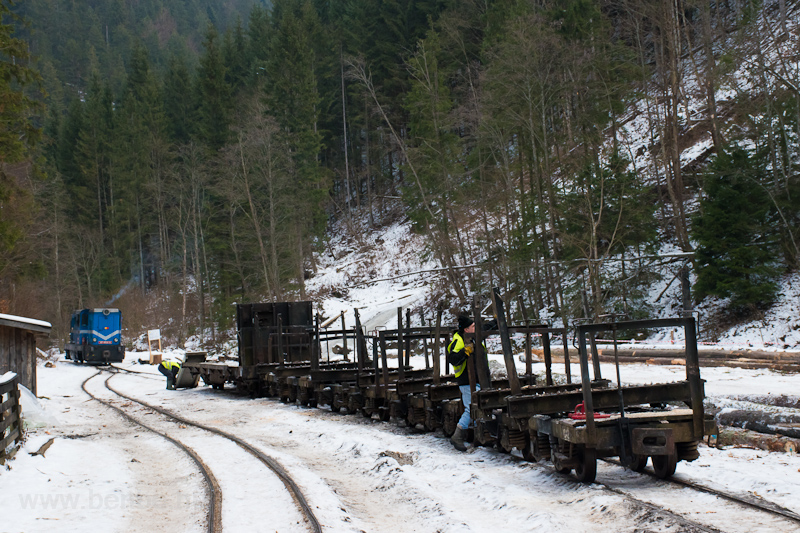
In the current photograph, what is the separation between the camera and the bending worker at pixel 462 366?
9.23m

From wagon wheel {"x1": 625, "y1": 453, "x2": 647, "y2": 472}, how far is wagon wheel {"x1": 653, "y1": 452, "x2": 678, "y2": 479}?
0.16 meters

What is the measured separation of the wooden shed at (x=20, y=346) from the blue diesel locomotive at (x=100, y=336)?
68.8 feet

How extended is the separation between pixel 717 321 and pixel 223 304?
26465 mm

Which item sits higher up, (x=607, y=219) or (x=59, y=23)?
(x=59, y=23)

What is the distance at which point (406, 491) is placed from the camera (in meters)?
7.47

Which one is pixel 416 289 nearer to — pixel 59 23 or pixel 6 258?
pixel 6 258

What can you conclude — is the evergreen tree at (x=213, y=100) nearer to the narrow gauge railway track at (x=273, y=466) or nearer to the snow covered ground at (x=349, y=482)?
the narrow gauge railway track at (x=273, y=466)

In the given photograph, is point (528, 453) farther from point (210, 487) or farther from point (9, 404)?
point (9, 404)

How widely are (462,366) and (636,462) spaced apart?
8.74ft

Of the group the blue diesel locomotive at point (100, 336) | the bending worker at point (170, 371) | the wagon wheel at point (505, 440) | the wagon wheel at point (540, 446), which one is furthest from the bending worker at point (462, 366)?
the blue diesel locomotive at point (100, 336)

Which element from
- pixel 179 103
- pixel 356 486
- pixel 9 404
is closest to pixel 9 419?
pixel 9 404

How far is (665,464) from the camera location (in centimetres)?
697

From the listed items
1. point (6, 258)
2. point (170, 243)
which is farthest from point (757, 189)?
point (170, 243)

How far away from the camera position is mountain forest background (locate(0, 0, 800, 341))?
21.3 m
